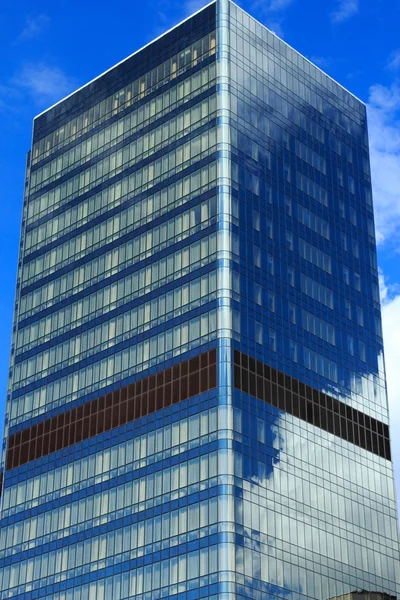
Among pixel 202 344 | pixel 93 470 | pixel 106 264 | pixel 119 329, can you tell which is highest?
pixel 106 264

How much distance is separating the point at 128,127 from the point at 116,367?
95.7ft

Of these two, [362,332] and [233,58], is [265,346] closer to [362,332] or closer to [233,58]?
[362,332]

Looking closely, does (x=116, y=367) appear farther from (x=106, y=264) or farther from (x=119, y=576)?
(x=119, y=576)

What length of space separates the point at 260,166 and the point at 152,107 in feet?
52.3

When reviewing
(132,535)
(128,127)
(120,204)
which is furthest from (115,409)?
(128,127)

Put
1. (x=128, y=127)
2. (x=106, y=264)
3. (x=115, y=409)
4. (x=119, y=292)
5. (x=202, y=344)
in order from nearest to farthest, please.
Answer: (x=202, y=344) → (x=115, y=409) → (x=119, y=292) → (x=106, y=264) → (x=128, y=127)

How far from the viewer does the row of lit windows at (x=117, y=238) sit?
125 m

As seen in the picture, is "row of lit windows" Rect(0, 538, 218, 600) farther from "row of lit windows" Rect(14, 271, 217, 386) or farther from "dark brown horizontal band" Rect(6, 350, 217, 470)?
"row of lit windows" Rect(14, 271, 217, 386)

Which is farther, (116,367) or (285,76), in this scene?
(285,76)

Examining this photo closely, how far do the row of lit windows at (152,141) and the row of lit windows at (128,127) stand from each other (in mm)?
179

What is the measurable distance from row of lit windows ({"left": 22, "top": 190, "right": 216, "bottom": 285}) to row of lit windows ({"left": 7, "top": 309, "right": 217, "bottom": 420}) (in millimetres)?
10905

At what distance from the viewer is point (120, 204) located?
136125 mm

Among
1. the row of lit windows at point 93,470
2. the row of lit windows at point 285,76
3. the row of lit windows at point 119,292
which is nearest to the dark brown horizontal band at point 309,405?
the row of lit windows at point 93,470

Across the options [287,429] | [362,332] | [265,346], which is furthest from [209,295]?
[362,332]
